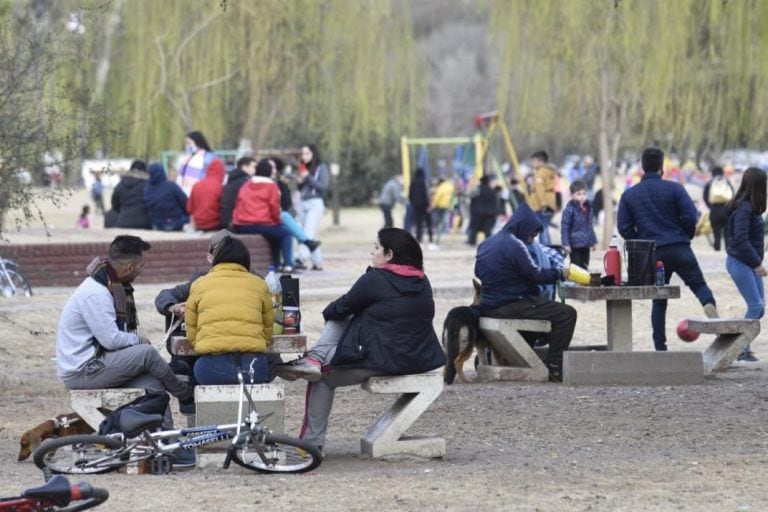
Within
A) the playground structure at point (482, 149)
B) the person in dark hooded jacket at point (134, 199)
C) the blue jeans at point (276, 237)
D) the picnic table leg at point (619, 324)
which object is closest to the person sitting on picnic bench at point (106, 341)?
the picnic table leg at point (619, 324)

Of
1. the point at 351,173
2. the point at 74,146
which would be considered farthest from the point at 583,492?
the point at 351,173

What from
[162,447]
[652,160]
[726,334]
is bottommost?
[726,334]

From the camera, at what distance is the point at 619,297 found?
14375 millimetres

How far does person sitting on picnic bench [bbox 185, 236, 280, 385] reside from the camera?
410 inches

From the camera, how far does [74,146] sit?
1497cm

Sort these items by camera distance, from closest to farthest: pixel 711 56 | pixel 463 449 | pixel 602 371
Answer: pixel 463 449
pixel 602 371
pixel 711 56

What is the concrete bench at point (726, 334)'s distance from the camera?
14883mm

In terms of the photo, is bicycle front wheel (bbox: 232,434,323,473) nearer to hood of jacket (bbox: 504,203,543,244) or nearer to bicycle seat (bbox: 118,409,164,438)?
bicycle seat (bbox: 118,409,164,438)

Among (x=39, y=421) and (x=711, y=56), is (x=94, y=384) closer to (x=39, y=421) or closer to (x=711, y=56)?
(x=39, y=421)

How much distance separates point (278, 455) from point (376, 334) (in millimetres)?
1031

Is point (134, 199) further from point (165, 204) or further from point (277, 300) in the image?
point (277, 300)

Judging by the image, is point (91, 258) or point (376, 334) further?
point (91, 258)

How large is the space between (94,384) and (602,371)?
201 inches

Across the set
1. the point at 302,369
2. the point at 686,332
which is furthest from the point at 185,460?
the point at 686,332
